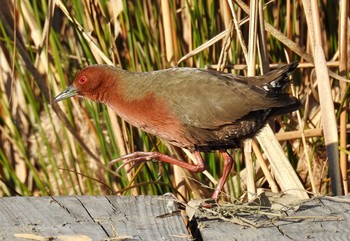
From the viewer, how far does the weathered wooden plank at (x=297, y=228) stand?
7.21 feet

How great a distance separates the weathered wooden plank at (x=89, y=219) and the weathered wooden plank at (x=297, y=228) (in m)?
0.10

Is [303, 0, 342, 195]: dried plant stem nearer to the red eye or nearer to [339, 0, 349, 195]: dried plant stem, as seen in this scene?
[339, 0, 349, 195]: dried plant stem

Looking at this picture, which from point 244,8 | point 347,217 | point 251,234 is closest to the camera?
point 251,234

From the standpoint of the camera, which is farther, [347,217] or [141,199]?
[141,199]

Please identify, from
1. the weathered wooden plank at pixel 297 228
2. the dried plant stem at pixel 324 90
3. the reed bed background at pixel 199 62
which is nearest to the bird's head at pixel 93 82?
the reed bed background at pixel 199 62

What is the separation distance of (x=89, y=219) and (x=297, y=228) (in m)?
0.63

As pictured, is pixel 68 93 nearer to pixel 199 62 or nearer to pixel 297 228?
pixel 199 62

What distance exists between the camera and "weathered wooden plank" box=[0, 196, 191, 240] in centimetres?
221

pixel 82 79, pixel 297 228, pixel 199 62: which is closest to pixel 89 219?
pixel 297 228

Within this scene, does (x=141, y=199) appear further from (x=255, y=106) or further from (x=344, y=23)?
(x=344, y=23)

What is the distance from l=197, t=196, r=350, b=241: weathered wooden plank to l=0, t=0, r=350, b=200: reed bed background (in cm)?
107

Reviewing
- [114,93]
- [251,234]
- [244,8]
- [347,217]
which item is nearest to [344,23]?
[244,8]

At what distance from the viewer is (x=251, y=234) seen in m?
2.22

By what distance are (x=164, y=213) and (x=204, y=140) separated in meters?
1.07
